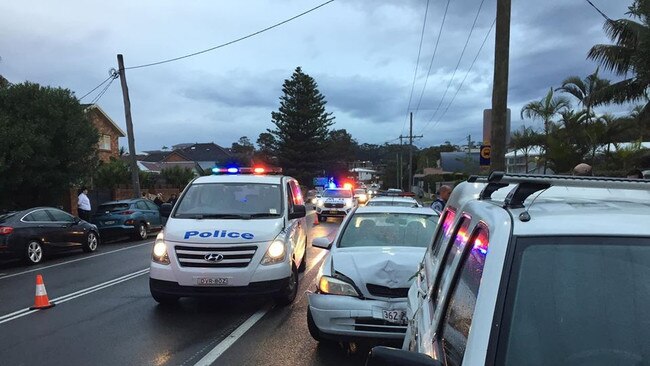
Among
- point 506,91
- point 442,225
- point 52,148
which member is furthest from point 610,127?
point 52,148

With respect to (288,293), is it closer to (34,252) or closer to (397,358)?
(397,358)

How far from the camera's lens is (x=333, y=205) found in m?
25.0

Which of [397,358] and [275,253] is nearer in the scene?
[397,358]

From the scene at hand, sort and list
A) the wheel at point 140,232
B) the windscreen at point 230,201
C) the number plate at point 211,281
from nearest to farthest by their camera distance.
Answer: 1. the number plate at point 211,281
2. the windscreen at point 230,201
3. the wheel at point 140,232

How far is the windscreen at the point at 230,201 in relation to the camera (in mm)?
8086

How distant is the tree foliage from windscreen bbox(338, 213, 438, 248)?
13.2 m

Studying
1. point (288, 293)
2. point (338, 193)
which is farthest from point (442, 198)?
point (338, 193)

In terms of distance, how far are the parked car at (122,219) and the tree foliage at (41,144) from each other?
2.06 m

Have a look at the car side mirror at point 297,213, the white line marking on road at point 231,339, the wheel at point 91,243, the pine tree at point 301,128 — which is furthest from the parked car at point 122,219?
Answer: the pine tree at point 301,128

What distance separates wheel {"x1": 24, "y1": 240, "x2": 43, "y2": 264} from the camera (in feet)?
41.7

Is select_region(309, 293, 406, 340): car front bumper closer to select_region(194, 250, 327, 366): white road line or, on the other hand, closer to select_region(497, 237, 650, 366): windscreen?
select_region(194, 250, 327, 366): white road line

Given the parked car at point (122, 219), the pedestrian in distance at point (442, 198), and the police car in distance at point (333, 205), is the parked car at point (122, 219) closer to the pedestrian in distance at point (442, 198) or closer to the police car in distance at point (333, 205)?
the police car in distance at point (333, 205)

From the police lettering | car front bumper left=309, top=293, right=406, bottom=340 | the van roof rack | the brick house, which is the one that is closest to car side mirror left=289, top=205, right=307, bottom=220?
the police lettering

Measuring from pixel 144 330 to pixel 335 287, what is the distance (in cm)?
265
